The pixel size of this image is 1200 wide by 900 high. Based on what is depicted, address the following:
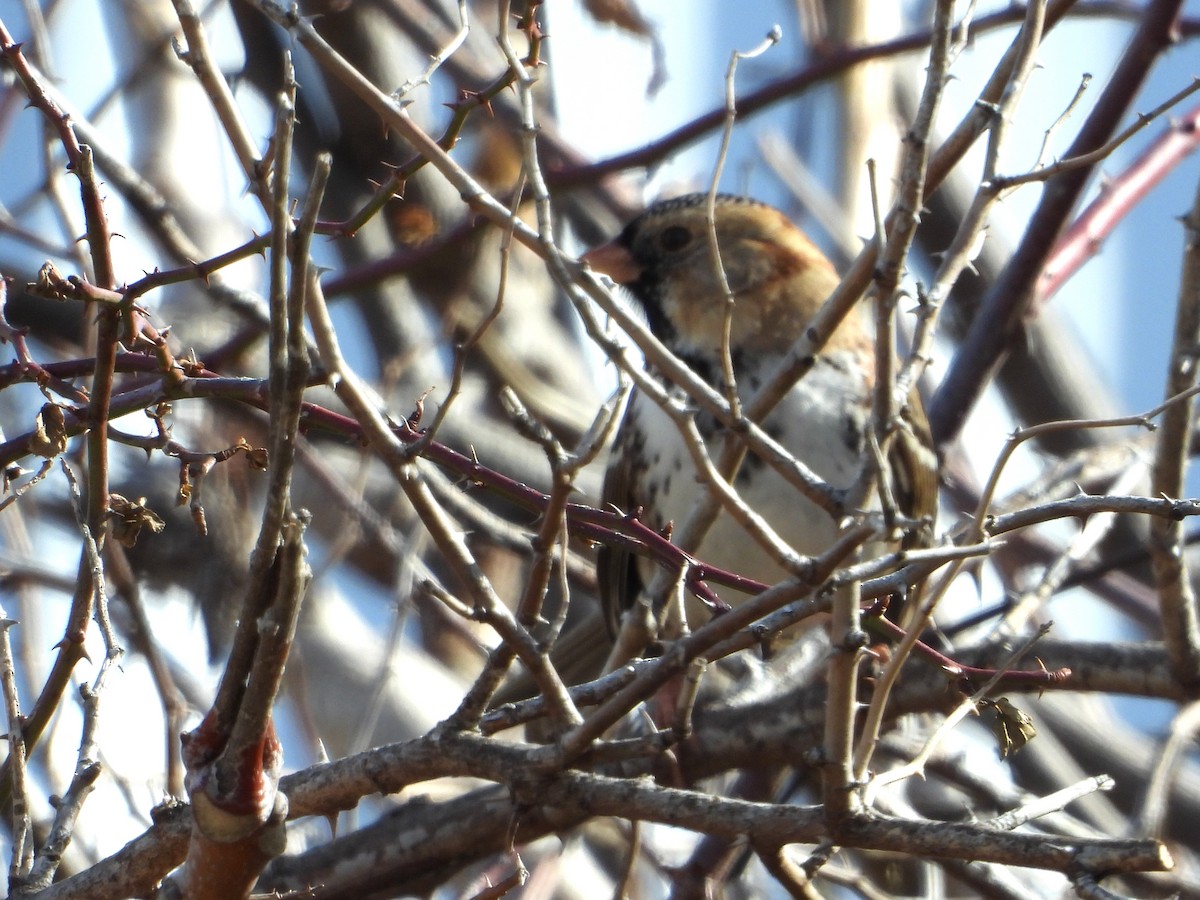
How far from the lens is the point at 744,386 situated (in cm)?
351

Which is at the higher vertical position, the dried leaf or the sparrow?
the sparrow

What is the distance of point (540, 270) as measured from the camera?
5.57 metres

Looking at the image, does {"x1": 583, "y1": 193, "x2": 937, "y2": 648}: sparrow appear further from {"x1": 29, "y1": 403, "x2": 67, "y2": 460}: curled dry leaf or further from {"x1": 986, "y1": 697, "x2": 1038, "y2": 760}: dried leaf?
{"x1": 29, "y1": 403, "x2": 67, "y2": 460}: curled dry leaf

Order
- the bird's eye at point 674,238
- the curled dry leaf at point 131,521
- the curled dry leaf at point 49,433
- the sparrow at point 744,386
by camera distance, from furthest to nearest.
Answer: the bird's eye at point 674,238
the sparrow at point 744,386
the curled dry leaf at point 131,521
the curled dry leaf at point 49,433

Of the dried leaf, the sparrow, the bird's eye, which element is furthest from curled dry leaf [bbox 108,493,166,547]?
the bird's eye

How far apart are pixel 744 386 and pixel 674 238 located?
55 centimetres

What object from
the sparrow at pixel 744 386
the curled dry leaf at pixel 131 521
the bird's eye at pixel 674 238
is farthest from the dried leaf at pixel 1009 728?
the bird's eye at pixel 674 238

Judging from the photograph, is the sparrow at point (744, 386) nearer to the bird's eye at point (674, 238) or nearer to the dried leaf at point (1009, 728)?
the bird's eye at point (674, 238)

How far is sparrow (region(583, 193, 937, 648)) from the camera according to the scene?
3.37m

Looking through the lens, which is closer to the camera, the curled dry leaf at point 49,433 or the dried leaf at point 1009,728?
the curled dry leaf at point 49,433

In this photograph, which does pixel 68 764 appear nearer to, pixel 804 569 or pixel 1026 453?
pixel 804 569

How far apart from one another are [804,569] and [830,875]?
156 cm

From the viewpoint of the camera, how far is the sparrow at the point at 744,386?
133 inches

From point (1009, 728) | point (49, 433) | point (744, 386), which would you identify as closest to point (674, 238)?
point (744, 386)
